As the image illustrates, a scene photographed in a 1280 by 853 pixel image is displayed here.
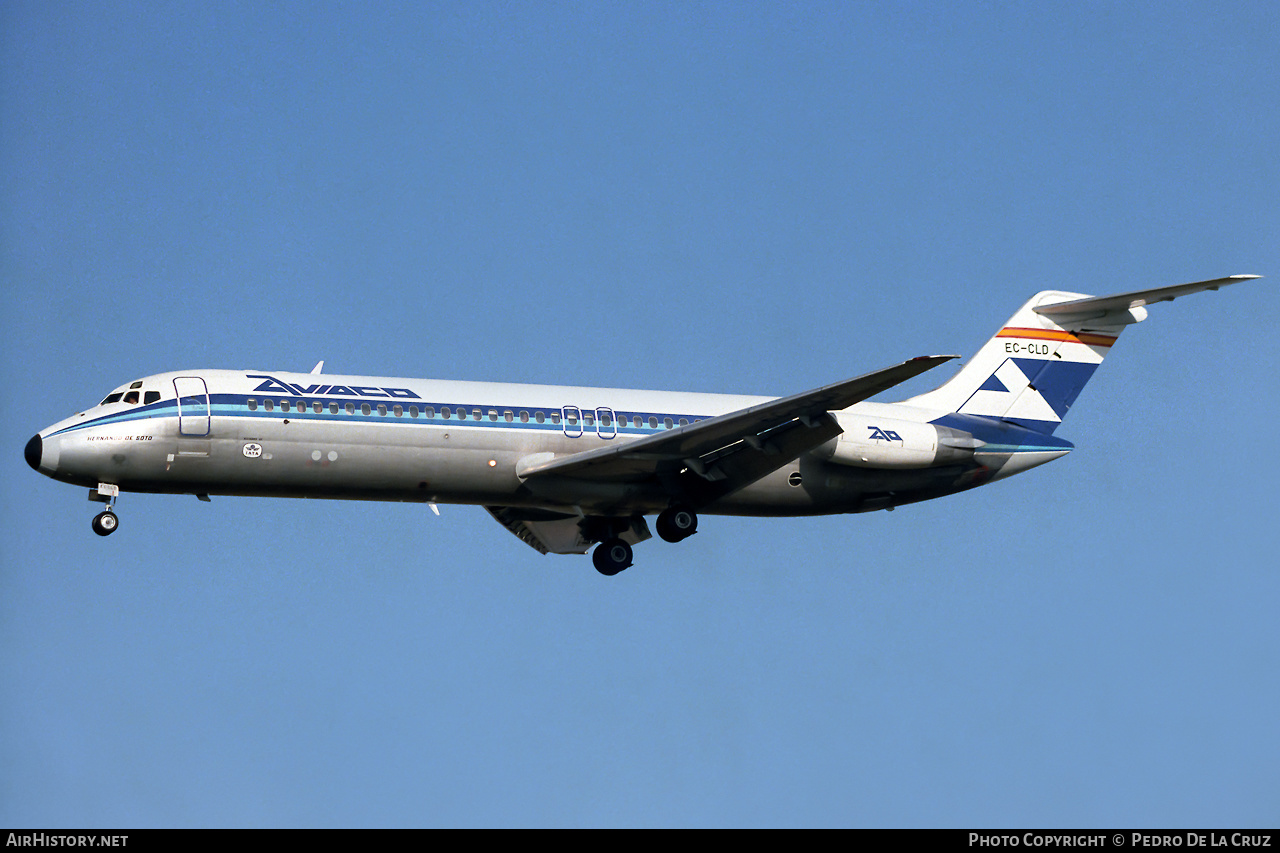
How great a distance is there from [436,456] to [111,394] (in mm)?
6224

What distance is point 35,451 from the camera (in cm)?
3191

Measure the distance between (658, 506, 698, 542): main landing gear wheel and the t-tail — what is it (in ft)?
19.7

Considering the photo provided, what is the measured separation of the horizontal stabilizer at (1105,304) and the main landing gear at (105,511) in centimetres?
2020

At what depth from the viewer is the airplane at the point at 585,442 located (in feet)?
106

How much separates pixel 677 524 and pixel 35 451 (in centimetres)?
1243

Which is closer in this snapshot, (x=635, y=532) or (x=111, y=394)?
(x=111, y=394)

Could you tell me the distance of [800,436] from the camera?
34.4 m

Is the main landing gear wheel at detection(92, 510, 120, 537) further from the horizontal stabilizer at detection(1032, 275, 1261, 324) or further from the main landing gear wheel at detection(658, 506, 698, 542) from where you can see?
the horizontal stabilizer at detection(1032, 275, 1261, 324)

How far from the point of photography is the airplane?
32344mm

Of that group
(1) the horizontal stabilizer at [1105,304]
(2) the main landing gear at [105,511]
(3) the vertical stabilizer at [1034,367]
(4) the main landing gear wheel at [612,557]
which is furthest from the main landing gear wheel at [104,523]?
(1) the horizontal stabilizer at [1105,304]

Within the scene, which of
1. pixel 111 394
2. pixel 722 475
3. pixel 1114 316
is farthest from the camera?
pixel 1114 316
